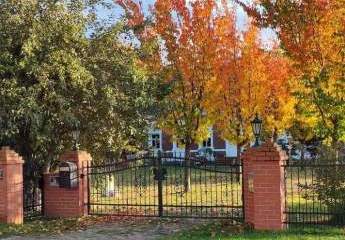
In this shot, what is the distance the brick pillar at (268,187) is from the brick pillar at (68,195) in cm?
438

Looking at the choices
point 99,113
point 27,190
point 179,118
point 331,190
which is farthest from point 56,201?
point 179,118

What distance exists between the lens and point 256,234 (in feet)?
35.8

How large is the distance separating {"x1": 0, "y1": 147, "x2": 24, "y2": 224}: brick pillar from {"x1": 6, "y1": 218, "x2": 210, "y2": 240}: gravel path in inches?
62.6

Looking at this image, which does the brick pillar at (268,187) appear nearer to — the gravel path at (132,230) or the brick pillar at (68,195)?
the gravel path at (132,230)

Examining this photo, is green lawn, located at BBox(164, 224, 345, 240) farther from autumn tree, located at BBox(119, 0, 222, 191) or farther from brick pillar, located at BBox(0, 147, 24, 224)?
autumn tree, located at BBox(119, 0, 222, 191)

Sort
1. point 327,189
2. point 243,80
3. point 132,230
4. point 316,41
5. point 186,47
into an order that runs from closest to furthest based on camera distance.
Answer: point 327,189, point 132,230, point 316,41, point 186,47, point 243,80

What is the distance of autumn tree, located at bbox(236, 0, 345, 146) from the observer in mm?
13492

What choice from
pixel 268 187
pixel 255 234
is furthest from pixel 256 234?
pixel 268 187

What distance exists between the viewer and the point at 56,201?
1402 centimetres

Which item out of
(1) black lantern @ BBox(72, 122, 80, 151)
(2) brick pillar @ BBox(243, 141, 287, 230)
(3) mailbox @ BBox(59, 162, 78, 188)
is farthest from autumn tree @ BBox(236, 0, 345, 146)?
(3) mailbox @ BBox(59, 162, 78, 188)

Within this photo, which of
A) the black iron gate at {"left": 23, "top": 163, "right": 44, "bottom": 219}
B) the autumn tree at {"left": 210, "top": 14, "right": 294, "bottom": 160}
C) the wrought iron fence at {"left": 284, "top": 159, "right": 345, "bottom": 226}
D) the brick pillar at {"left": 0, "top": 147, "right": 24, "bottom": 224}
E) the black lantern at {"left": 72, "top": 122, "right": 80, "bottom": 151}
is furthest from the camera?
the autumn tree at {"left": 210, "top": 14, "right": 294, "bottom": 160}

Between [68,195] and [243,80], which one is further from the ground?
[243,80]

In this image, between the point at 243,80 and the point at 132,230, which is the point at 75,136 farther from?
the point at 243,80

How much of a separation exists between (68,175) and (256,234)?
4.89 metres
